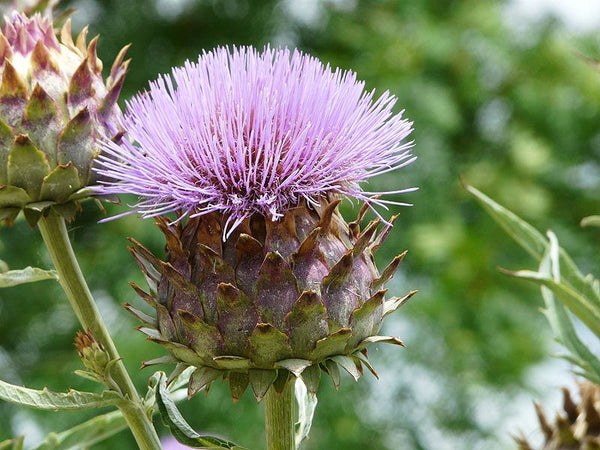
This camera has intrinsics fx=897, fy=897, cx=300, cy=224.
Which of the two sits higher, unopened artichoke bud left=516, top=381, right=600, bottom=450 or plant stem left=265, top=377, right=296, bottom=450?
plant stem left=265, top=377, right=296, bottom=450

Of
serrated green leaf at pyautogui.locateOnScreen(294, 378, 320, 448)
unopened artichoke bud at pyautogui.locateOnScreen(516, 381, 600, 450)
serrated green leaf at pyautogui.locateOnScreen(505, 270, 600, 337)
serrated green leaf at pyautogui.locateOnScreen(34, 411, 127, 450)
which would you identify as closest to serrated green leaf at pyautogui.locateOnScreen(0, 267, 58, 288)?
serrated green leaf at pyautogui.locateOnScreen(34, 411, 127, 450)

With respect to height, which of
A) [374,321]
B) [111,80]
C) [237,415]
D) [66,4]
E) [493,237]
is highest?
[111,80]

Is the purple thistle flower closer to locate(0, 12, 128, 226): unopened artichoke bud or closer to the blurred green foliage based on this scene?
locate(0, 12, 128, 226): unopened artichoke bud

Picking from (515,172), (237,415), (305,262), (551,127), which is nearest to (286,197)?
Answer: (305,262)

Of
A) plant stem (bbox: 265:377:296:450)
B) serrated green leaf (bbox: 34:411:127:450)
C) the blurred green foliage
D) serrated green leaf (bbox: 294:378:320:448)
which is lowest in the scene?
the blurred green foliage

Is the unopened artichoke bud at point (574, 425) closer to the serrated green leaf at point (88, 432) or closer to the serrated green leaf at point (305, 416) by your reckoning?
the serrated green leaf at point (305, 416)

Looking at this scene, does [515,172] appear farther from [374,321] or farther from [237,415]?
[374,321]

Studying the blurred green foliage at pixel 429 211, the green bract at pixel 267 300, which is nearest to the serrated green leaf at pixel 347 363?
the green bract at pixel 267 300
